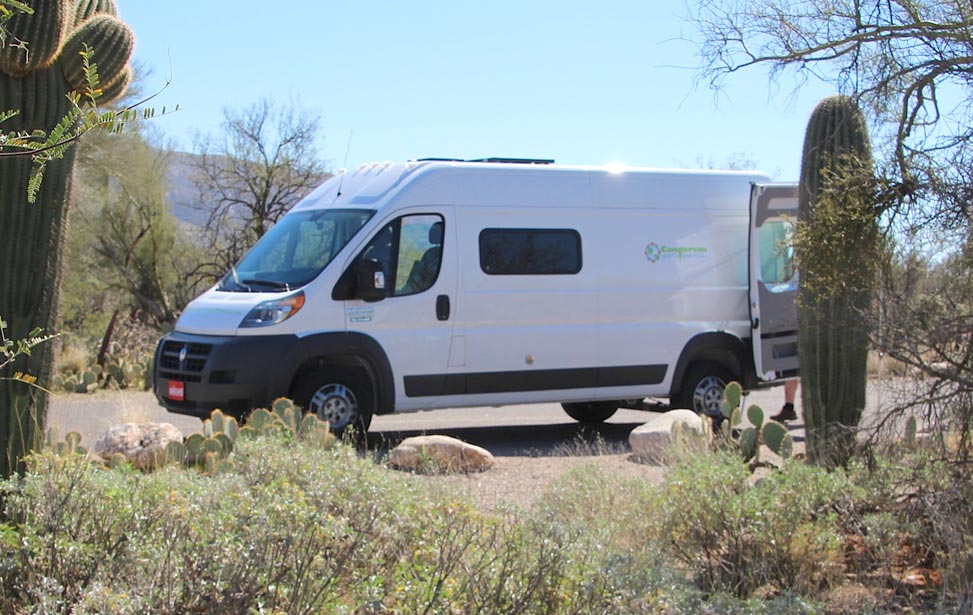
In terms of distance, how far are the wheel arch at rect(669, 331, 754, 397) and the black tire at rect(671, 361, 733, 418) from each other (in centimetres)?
6

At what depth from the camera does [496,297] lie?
11141 millimetres

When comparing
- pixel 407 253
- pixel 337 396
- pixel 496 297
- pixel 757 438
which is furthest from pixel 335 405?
pixel 757 438

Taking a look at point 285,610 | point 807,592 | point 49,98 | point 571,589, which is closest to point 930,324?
point 807,592

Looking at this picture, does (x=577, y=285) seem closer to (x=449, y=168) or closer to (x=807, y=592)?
(x=449, y=168)

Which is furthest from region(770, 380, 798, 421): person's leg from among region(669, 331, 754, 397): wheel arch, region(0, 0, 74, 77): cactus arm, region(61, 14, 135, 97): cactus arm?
region(0, 0, 74, 77): cactus arm

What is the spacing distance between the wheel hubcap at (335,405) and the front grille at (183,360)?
1045 mm

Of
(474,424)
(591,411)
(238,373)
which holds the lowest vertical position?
(474,424)

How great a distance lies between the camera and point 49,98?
5.59m

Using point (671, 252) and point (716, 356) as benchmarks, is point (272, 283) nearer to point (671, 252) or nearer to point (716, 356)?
point (671, 252)

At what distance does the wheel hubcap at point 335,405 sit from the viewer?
10414 mm

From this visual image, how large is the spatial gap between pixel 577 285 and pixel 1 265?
6838 mm

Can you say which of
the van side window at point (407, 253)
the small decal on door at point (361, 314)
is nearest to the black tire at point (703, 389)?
the van side window at point (407, 253)

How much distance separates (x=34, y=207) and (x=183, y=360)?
194 inches

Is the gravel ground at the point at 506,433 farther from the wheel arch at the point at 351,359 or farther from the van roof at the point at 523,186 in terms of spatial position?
the van roof at the point at 523,186
